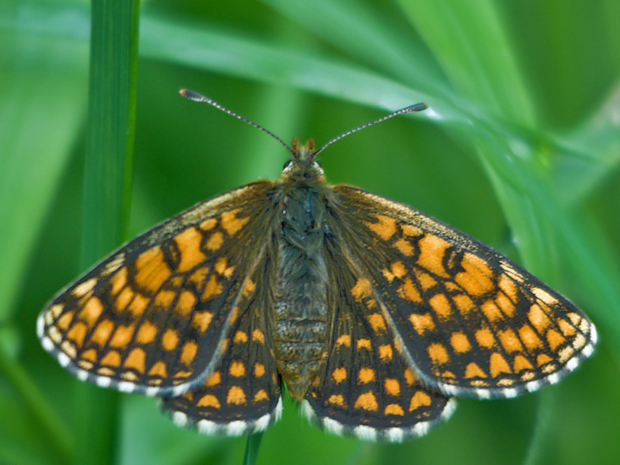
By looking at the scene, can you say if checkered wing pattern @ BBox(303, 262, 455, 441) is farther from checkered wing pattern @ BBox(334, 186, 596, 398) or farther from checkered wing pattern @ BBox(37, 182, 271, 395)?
checkered wing pattern @ BBox(37, 182, 271, 395)

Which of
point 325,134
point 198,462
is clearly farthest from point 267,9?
point 198,462

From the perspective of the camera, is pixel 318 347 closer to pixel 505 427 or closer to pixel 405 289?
pixel 405 289

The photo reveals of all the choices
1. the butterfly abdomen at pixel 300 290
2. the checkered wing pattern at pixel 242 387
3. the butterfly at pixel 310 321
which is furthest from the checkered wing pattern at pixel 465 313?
the checkered wing pattern at pixel 242 387

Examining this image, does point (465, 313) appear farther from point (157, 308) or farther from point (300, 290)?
point (157, 308)

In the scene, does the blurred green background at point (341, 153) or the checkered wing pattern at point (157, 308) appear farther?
the blurred green background at point (341, 153)

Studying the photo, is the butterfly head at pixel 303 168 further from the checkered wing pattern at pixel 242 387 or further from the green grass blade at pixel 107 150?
the green grass blade at pixel 107 150

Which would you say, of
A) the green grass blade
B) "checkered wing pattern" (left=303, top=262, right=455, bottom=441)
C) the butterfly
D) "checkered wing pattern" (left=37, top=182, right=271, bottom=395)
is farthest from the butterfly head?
the green grass blade

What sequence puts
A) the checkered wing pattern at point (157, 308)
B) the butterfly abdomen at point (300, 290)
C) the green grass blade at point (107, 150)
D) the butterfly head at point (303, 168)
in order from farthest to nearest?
the butterfly head at point (303, 168)
the butterfly abdomen at point (300, 290)
the checkered wing pattern at point (157, 308)
the green grass blade at point (107, 150)
